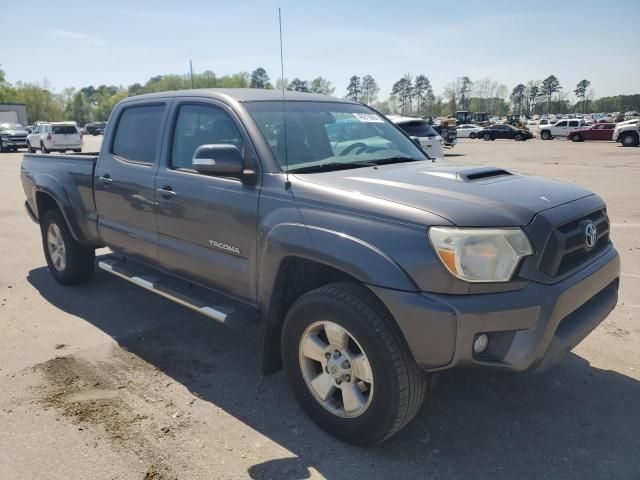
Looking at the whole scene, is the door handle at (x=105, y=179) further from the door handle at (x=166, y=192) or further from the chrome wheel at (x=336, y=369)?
the chrome wheel at (x=336, y=369)

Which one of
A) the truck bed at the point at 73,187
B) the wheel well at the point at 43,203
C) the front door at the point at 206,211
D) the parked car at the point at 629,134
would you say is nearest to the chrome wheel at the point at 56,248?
the wheel well at the point at 43,203

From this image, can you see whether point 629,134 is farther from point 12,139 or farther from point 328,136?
point 12,139

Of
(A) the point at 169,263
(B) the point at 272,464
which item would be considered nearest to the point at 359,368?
(B) the point at 272,464

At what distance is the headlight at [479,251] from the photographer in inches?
95.1

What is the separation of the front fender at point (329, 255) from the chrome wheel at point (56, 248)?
314cm

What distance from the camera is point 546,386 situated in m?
3.46

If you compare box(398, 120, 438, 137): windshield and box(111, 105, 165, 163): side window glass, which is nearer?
box(111, 105, 165, 163): side window glass

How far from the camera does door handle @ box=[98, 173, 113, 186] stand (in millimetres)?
4473

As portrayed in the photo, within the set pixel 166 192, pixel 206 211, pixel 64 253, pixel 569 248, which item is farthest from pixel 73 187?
pixel 569 248

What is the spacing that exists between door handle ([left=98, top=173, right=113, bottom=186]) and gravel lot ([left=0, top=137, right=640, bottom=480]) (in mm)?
1194

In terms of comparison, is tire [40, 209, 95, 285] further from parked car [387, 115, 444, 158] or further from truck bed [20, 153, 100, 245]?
parked car [387, 115, 444, 158]

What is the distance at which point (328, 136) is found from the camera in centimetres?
372

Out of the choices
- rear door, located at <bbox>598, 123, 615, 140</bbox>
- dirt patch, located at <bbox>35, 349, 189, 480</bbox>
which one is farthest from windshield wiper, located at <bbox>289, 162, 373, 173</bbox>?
rear door, located at <bbox>598, 123, 615, 140</bbox>

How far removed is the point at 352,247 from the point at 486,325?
2.38ft
